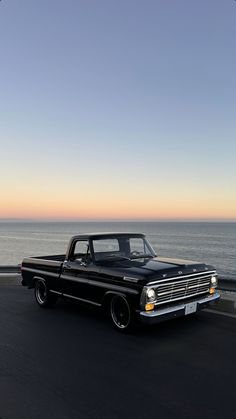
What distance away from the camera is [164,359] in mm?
5152

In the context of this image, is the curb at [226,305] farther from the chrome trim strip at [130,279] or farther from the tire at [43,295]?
the tire at [43,295]

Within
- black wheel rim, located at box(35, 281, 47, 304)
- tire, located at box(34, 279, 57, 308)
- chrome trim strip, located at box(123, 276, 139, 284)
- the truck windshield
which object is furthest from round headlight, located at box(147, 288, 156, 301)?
black wheel rim, located at box(35, 281, 47, 304)

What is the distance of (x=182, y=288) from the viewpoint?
647 centimetres

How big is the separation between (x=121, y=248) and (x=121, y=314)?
1.67 meters

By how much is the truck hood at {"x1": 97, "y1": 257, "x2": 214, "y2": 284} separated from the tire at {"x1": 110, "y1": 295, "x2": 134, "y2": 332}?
1.51 feet

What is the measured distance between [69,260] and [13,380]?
3.52 m

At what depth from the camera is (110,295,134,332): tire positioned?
20.4ft

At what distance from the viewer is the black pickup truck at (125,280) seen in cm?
607

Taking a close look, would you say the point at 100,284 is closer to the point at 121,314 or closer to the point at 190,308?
the point at 121,314

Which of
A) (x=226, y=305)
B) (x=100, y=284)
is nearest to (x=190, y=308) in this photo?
(x=226, y=305)

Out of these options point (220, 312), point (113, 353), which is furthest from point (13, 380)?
point (220, 312)

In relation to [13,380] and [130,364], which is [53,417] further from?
[130,364]

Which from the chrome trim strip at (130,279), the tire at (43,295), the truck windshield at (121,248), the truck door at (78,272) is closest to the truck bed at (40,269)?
the tire at (43,295)

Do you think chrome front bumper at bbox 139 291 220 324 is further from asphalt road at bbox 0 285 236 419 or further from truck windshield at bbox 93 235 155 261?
truck windshield at bbox 93 235 155 261
